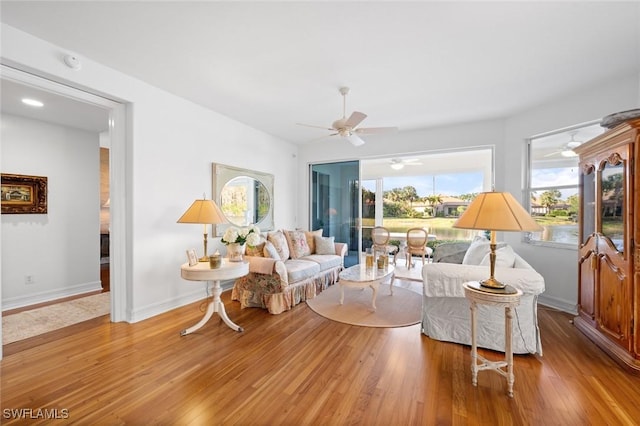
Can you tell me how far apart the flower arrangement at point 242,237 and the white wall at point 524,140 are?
10.5 feet

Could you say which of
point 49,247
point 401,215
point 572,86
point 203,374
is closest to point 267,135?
point 49,247

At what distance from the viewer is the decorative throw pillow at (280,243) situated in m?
4.14

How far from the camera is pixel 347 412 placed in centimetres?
172

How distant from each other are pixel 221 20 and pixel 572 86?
4.06 meters

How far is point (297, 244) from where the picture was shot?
14.9 ft

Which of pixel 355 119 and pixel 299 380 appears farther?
pixel 355 119

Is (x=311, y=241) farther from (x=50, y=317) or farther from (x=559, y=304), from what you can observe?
(x=559, y=304)

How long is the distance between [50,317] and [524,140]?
6.93 meters

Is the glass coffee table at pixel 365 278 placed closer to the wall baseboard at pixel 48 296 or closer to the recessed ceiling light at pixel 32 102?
the wall baseboard at pixel 48 296

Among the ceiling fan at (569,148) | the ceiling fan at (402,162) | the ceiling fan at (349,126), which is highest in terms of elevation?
the ceiling fan at (402,162)

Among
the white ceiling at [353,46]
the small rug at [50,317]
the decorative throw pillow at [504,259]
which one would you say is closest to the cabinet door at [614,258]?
the decorative throw pillow at [504,259]

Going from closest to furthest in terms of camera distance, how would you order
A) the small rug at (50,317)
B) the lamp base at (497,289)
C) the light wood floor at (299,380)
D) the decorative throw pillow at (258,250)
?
the light wood floor at (299,380) < the lamp base at (497,289) < the small rug at (50,317) < the decorative throw pillow at (258,250)

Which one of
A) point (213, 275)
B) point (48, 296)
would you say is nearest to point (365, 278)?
point (213, 275)

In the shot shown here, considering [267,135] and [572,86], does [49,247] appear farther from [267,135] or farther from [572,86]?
[572,86]
